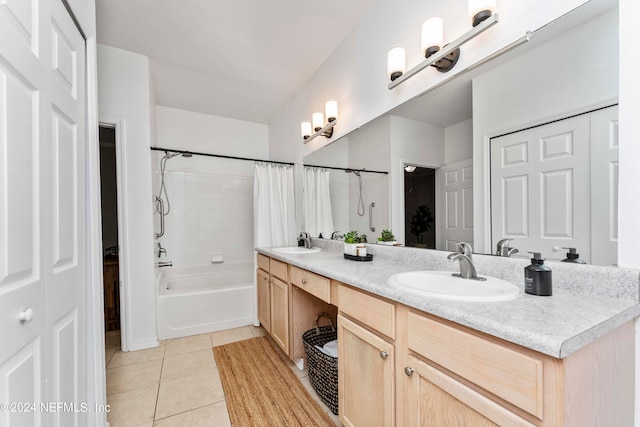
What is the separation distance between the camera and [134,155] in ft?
7.93

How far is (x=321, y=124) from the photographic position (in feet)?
8.39

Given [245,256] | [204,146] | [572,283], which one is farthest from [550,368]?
[204,146]

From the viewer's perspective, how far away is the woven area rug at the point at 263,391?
1.50 m

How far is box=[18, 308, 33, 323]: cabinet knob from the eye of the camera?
30.7 inches

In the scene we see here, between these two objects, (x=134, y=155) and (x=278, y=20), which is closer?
(x=278, y=20)

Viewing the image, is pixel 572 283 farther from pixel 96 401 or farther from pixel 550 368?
pixel 96 401

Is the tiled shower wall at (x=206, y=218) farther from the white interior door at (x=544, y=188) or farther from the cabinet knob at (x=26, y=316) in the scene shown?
the white interior door at (x=544, y=188)

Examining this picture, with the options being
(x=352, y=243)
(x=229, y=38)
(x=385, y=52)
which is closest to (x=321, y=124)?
(x=385, y=52)

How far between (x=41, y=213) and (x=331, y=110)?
199cm

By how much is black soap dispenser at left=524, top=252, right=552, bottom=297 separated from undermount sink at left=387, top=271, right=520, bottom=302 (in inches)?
1.8

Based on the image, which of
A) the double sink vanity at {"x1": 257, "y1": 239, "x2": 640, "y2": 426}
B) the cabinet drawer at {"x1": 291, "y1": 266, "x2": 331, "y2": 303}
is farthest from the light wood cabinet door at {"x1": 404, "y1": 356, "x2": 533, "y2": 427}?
the cabinet drawer at {"x1": 291, "y1": 266, "x2": 331, "y2": 303}

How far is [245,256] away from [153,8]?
2.87 metres

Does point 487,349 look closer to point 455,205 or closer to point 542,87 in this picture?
point 455,205

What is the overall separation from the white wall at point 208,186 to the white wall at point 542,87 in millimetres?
3211
